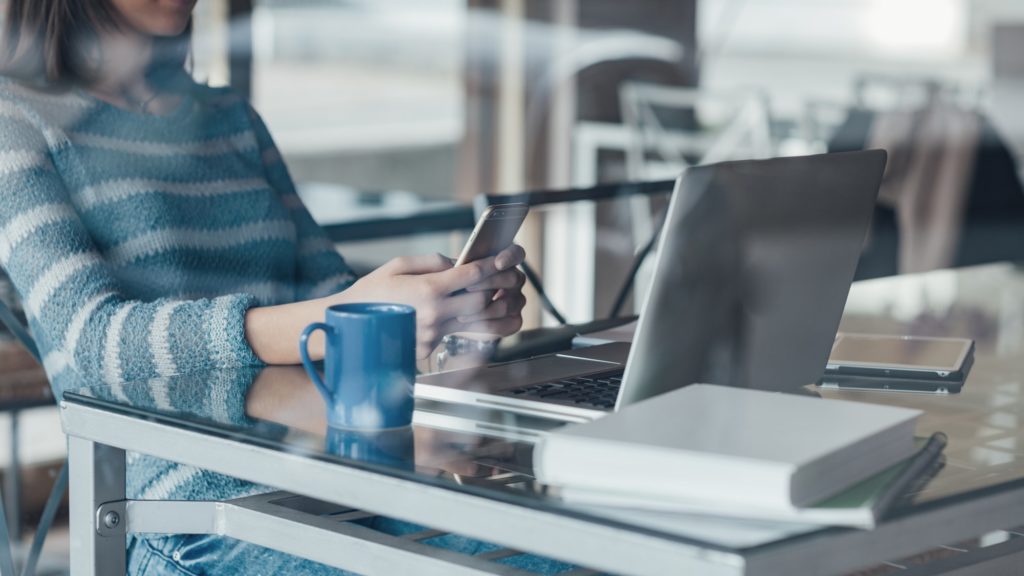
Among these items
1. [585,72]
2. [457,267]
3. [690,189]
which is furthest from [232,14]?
[690,189]

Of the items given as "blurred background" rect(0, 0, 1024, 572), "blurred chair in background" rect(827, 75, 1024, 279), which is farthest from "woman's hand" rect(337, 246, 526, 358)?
"blurred chair in background" rect(827, 75, 1024, 279)

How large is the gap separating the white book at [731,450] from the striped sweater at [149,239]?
36cm

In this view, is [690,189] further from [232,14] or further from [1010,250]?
[1010,250]

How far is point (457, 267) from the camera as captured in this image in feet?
3.22

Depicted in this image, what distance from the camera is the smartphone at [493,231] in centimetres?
96

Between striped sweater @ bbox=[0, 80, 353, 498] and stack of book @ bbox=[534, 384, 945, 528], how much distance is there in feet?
1.19

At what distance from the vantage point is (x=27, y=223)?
44.9 inches

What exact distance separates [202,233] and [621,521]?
0.80 meters

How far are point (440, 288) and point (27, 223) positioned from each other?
0.42 metres

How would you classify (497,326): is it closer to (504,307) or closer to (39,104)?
(504,307)

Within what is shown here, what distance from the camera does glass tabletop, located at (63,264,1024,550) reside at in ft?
2.23

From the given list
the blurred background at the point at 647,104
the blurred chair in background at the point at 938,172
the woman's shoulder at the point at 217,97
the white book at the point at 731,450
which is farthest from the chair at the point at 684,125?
the white book at the point at 731,450

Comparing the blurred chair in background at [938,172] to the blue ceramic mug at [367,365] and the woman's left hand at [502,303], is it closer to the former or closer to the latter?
the woman's left hand at [502,303]

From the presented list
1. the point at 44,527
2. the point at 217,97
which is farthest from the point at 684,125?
the point at 44,527
